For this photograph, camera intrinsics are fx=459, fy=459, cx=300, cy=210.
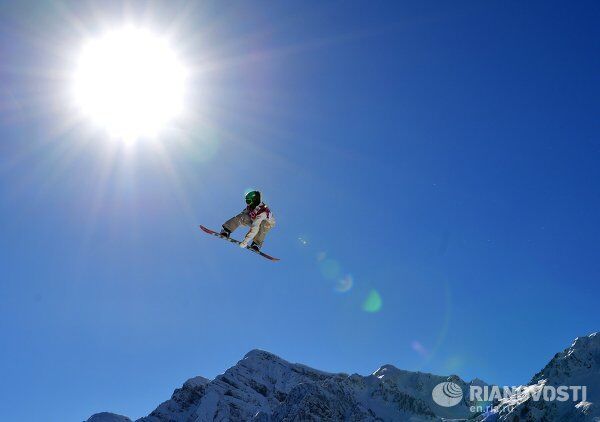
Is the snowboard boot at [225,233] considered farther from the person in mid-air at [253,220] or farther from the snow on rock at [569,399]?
the snow on rock at [569,399]

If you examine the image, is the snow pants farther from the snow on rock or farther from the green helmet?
the snow on rock

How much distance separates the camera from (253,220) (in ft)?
86.2

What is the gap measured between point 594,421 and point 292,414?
11321 centimetres

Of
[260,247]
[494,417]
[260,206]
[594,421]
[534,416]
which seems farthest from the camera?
[494,417]

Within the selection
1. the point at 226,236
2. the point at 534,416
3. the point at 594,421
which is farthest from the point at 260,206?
the point at 534,416

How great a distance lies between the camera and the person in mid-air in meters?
25.7

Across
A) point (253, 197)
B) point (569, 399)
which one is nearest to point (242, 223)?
Answer: point (253, 197)

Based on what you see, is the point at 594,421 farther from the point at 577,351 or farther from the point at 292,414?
the point at 292,414

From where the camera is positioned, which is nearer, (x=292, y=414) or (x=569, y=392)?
(x=569, y=392)

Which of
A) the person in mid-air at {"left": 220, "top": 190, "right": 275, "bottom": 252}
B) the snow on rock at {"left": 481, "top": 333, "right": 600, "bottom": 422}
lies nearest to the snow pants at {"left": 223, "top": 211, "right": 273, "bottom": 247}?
the person in mid-air at {"left": 220, "top": 190, "right": 275, "bottom": 252}

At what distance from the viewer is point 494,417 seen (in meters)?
194

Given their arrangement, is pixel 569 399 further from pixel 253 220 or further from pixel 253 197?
pixel 253 197

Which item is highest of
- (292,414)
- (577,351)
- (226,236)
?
(577,351)

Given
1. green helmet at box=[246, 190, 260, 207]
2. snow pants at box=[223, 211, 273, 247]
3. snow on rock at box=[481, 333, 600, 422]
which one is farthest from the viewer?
snow on rock at box=[481, 333, 600, 422]
